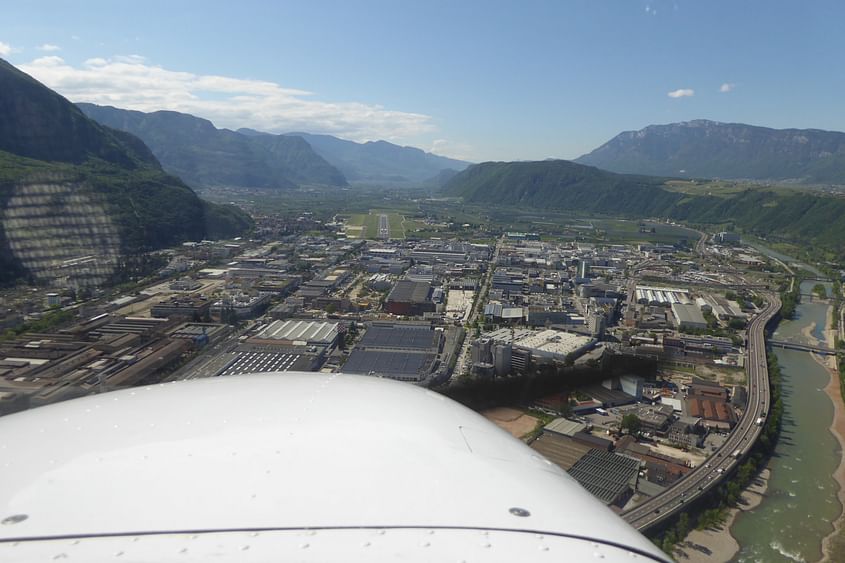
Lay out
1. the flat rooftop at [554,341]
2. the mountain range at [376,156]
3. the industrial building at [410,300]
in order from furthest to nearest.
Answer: the mountain range at [376,156] → the industrial building at [410,300] → the flat rooftop at [554,341]

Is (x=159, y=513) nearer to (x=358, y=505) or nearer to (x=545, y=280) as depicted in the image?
(x=358, y=505)

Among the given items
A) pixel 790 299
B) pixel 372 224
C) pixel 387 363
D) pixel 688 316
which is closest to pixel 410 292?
pixel 387 363

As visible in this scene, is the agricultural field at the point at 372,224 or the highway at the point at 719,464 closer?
the highway at the point at 719,464

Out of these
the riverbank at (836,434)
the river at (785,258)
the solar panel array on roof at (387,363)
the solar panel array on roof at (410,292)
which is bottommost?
the riverbank at (836,434)

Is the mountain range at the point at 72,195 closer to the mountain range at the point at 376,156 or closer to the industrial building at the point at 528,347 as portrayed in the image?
the industrial building at the point at 528,347

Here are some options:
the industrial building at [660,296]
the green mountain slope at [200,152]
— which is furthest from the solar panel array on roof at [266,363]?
the green mountain slope at [200,152]

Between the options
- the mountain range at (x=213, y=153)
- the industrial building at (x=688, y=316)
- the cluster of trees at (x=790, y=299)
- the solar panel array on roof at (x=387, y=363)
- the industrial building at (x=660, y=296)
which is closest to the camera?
the solar panel array on roof at (x=387, y=363)
